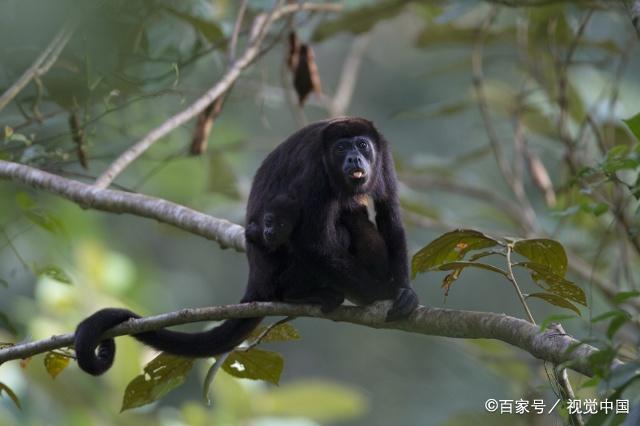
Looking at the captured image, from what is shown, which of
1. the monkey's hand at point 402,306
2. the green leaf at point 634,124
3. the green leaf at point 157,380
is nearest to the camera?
the green leaf at point 634,124

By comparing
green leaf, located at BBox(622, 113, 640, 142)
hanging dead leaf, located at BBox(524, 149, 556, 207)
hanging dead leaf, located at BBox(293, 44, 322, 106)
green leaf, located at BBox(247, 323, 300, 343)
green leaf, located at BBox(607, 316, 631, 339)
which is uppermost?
green leaf, located at BBox(622, 113, 640, 142)

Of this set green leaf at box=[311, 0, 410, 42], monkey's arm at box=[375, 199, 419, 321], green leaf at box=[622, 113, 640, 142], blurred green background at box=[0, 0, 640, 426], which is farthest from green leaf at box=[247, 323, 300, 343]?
green leaf at box=[311, 0, 410, 42]

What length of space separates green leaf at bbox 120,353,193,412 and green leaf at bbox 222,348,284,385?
18 centimetres

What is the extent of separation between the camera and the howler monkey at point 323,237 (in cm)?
373

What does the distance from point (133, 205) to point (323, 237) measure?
96 cm

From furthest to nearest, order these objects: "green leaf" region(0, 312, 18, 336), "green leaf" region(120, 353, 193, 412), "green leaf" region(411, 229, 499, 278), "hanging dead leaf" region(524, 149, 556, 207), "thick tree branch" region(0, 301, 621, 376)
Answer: "hanging dead leaf" region(524, 149, 556, 207)
"green leaf" region(0, 312, 18, 336)
"green leaf" region(120, 353, 193, 412)
"green leaf" region(411, 229, 499, 278)
"thick tree branch" region(0, 301, 621, 376)

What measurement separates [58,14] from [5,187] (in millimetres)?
3316

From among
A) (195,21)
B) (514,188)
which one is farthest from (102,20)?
(514,188)

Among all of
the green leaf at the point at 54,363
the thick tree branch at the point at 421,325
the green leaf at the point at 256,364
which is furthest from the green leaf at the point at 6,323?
the green leaf at the point at 256,364

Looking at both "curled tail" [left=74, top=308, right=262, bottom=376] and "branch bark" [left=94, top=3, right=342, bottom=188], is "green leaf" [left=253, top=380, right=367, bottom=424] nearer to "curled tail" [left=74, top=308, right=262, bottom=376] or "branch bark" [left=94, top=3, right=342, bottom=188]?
"branch bark" [left=94, top=3, right=342, bottom=188]

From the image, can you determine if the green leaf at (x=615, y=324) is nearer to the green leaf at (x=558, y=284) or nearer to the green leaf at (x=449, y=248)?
the green leaf at (x=558, y=284)

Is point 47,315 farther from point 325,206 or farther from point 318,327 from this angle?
point 318,327

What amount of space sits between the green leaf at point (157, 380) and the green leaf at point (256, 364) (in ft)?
0.59

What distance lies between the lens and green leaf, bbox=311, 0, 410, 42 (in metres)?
6.07
